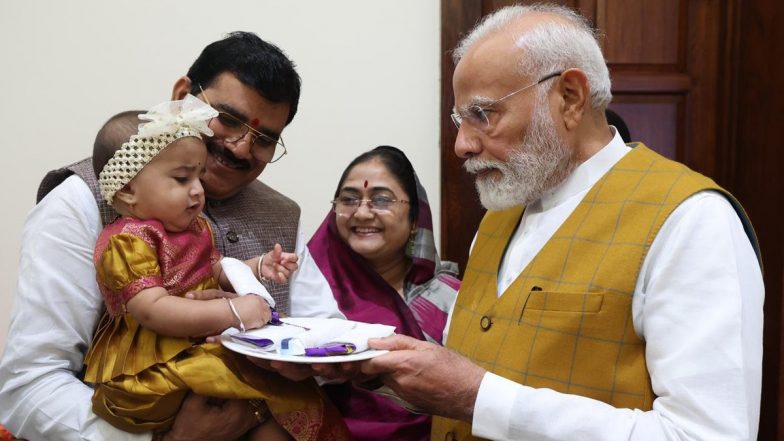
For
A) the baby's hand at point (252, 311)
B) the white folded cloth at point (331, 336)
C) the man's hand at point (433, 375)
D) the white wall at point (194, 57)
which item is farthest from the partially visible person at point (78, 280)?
the white wall at point (194, 57)

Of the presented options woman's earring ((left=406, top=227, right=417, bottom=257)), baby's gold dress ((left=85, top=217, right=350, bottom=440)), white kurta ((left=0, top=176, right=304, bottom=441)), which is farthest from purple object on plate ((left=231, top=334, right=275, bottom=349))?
woman's earring ((left=406, top=227, right=417, bottom=257))

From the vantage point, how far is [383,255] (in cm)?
279

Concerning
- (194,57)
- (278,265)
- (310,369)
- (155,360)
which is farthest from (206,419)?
(194,57)

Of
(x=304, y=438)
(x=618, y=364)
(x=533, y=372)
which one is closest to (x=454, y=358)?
(x=533, y=372)

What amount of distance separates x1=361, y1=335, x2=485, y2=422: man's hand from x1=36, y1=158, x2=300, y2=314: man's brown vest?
2.13 feet

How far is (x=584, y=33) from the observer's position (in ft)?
Answer: 5.92

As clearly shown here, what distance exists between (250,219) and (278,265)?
1.04 feet

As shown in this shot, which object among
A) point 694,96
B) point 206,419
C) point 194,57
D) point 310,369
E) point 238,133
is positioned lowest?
point 206,419

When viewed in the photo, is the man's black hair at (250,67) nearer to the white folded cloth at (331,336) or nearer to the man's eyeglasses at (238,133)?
the man's eyeglasses at (238,133)

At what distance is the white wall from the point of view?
325 centimetres

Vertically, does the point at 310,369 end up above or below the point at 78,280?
below

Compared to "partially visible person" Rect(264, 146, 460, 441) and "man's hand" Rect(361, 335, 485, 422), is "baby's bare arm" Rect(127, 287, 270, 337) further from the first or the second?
"partially visible person" Rect(264, 146, 460, 441)

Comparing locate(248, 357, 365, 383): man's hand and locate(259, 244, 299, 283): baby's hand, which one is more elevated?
locate(259, 244, 299, 283): baby's hand

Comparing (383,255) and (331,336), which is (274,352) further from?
(383,255)
